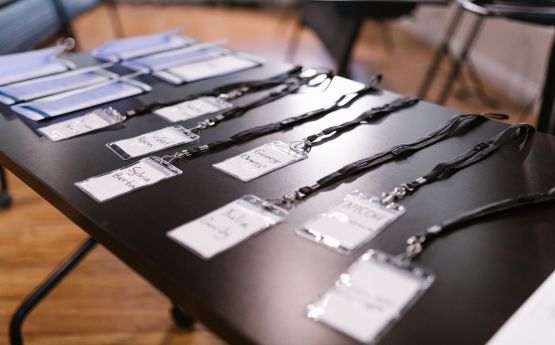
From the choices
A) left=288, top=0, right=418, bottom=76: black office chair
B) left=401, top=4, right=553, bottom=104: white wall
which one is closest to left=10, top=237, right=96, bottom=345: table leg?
left=288, top=0, right=418, bottom=76: black office chair

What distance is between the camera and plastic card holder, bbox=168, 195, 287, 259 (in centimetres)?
63

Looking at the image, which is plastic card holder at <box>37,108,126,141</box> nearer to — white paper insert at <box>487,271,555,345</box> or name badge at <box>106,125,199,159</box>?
name badge at <box>106,125,199,159</box>

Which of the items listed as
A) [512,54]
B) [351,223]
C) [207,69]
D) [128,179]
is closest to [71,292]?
[207,69]

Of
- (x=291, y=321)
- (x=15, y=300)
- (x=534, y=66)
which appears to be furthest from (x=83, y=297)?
(x=534, y=66)

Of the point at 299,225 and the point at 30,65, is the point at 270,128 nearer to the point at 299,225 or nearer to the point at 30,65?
the point at 299,225

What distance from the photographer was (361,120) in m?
1.00

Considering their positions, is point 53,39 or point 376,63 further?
point 376,63

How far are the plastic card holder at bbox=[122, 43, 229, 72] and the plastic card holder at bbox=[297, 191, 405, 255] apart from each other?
74 cm

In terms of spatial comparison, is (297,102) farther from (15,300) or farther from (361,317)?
(15,300)

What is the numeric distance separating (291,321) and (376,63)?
345 centimetres

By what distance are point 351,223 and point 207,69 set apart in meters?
0.74

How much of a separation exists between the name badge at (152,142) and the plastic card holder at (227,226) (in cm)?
23

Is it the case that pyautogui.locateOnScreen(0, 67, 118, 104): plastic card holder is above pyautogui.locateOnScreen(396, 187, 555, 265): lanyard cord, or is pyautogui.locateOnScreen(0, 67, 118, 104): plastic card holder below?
below

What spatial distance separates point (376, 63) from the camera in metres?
3.77
